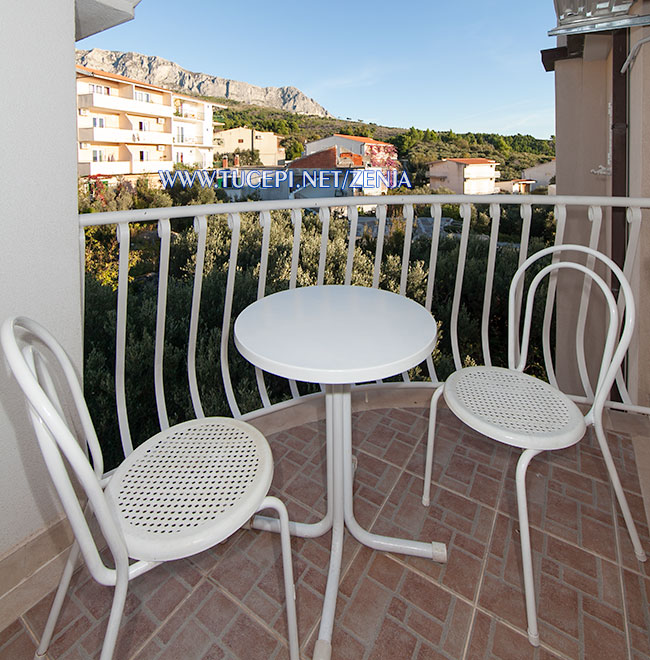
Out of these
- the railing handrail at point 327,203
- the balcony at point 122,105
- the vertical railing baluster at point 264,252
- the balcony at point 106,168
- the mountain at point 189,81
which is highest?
the mountain at point 189,81

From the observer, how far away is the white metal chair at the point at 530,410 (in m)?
1.29

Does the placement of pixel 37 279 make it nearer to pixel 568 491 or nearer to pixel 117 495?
pixel 117 495

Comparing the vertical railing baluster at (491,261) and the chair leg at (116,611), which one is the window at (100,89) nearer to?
the vertical railing baluster at (491,261)

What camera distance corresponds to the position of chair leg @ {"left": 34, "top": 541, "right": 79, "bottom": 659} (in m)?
1.16

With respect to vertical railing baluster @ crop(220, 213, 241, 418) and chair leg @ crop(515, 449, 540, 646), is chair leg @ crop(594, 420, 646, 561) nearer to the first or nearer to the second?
chair leg @ crop(515, 449, 540, 646)

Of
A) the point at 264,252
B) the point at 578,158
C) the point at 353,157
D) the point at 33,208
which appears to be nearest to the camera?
the point at 33,208

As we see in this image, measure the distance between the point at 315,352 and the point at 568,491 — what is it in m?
1.31

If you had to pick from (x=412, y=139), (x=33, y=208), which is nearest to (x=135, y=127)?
(x=412, y=139)

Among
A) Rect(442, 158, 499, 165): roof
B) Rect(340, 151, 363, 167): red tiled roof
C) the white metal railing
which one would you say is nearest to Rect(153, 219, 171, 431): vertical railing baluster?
the white metal railing

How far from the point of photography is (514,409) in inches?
57.8

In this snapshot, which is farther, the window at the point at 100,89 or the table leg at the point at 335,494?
the window at the point at 100,89

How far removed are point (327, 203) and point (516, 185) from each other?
2009 centimetres

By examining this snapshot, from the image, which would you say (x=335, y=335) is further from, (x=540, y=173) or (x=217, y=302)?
(x=540, y=173)

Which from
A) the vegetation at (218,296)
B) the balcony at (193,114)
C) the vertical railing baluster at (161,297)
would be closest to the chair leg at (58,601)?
the vertical railing baluster at (161,297)
